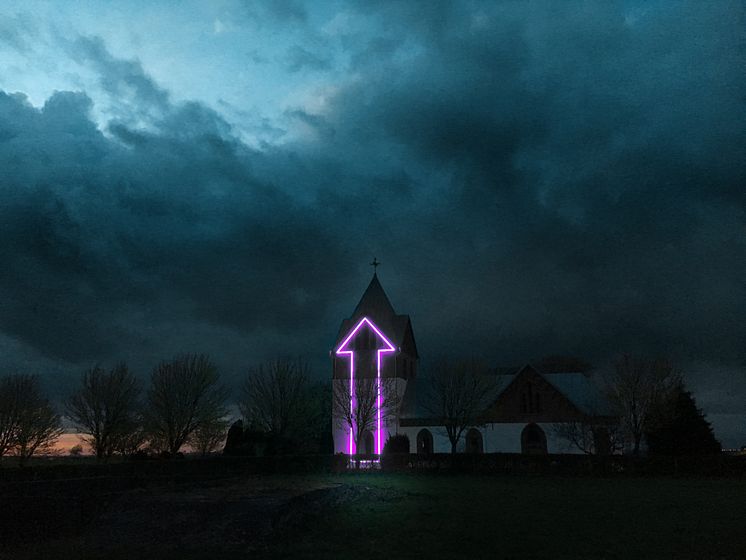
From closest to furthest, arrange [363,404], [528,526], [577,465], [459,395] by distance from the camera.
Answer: [528,526], [577,465], [459,395], [363,404]

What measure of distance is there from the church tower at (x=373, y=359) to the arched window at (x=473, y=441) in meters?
7.36

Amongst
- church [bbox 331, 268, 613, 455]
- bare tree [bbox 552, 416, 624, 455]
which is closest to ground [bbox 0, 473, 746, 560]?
bare tree [bbox 552, 416, 624, 455]

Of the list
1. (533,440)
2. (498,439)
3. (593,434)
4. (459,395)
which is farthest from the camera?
(498,439)

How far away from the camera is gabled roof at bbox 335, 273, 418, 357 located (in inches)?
2734

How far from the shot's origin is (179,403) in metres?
61.6

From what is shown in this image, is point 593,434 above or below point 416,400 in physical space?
below

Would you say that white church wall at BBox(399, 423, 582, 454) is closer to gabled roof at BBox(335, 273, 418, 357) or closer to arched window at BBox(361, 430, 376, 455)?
arched window at BBox(361, 430, 376, 455)

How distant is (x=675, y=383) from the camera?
54156 millimetres

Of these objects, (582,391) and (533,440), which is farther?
(582,391)

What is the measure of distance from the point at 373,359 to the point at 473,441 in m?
12.9

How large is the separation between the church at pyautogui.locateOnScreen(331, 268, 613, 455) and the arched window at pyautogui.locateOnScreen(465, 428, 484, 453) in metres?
0.05

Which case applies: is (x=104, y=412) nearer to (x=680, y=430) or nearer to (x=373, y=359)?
(x=373, y=359)

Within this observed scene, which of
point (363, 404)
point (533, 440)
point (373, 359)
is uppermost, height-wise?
point (373, 359)

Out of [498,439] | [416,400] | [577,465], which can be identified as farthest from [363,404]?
[577,465]
